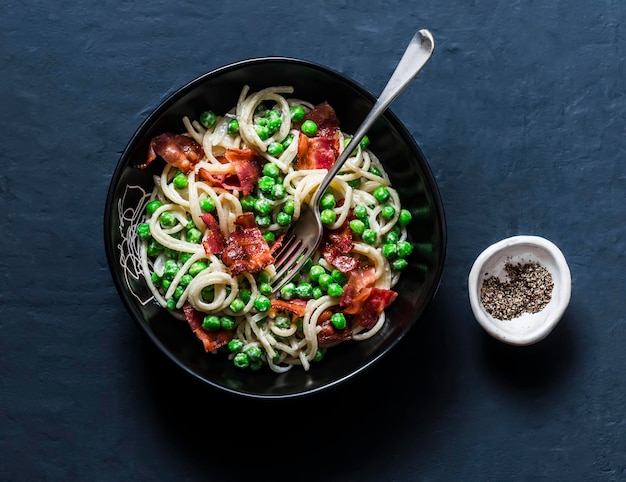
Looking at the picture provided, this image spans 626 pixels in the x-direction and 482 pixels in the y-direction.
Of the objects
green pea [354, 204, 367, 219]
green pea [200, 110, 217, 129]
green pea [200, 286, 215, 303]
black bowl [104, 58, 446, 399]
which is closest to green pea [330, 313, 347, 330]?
black bowl [104, 58, 446, 399]

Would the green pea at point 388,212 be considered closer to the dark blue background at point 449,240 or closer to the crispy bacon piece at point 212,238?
the dark blue background at point 449,240

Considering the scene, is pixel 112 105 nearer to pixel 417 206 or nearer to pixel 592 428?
pixel 417 206

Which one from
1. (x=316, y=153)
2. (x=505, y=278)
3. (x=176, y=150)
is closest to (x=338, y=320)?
(x=316, y=153)

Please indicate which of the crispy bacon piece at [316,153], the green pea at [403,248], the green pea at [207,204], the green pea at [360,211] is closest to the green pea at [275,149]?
the crispy bacon piece at [316,153]

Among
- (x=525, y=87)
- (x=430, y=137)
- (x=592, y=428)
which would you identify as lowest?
(x=592, y=428)

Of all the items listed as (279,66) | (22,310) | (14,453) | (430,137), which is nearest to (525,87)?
(430,137)

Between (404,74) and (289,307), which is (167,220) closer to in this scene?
(289,307)
